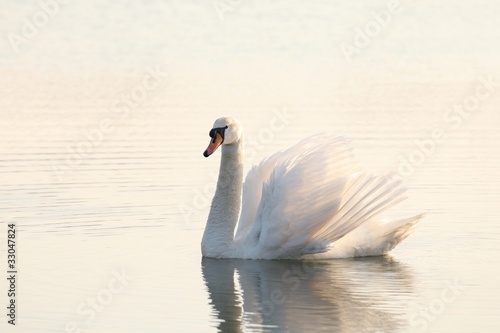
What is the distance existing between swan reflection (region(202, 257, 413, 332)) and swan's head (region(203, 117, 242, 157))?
1195mm

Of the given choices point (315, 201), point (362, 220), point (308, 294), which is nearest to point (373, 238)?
point (362, 220)

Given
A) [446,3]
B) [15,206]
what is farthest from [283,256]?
[446,3]

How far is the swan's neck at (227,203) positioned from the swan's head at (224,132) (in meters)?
0.16

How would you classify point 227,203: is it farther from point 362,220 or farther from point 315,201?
point 362,220

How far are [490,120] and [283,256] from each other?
8696 mm

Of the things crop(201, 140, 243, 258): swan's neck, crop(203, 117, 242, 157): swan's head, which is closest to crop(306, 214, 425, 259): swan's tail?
crop(201, 140, 243, 258): swan's neck

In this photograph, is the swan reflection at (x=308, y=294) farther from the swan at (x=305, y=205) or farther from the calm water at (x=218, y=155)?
the swan at (x=305, y=205)

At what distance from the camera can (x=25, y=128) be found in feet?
68.3

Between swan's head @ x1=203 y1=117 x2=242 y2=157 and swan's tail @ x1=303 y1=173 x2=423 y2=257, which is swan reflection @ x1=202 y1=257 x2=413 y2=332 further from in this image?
swan's head @ x1=203 y1=117 x2=242 y2=157

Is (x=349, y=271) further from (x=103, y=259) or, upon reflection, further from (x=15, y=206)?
(x=15, y=206)

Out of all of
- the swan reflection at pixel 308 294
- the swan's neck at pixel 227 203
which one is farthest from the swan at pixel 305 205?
the swan reflection at pixel 308 294

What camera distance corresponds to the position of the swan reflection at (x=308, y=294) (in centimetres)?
1077

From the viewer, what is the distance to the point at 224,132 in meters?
13.6

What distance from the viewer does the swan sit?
1300cm
